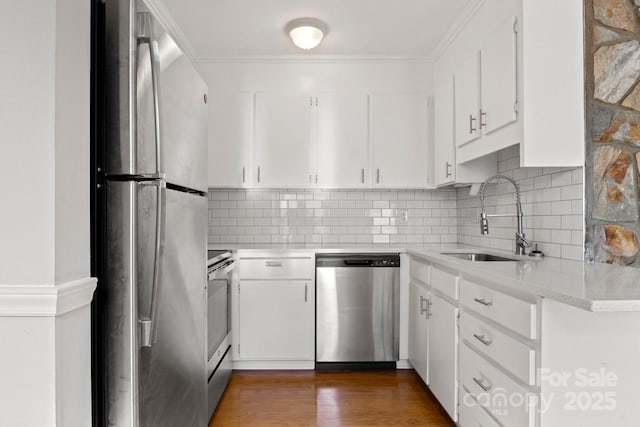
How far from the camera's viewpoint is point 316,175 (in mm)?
3457

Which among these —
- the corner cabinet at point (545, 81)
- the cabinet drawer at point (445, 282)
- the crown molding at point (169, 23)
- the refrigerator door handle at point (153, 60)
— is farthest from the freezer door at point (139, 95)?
the corner cabinet at point (545, 81)

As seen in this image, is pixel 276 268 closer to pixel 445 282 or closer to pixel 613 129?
pixel 445 282

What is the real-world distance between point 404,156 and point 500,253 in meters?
1.26

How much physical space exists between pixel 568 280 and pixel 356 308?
1813mm

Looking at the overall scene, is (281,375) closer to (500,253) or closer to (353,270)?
(353,270)

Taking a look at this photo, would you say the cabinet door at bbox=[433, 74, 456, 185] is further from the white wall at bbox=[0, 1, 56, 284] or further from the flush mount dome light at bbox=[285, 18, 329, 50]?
the white wall at bbox=[0, 1, 56, 284]

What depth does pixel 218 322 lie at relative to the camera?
2.64 metres

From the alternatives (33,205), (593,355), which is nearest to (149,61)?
(33,205)

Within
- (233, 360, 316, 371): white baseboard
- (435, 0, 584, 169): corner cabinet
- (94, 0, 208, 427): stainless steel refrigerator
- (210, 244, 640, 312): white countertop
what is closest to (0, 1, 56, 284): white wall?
(94, 0, 208, 427): stainless steel refrigerator

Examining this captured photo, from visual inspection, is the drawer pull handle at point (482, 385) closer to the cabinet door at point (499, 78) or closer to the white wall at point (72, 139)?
the cabinet door at point (499, 78)

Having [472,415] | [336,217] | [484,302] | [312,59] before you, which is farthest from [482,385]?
[312,59]

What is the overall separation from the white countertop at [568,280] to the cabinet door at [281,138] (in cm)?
160

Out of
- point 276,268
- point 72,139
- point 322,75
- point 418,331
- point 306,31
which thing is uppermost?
point 306,31

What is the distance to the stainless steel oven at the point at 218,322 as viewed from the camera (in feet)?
7.84
